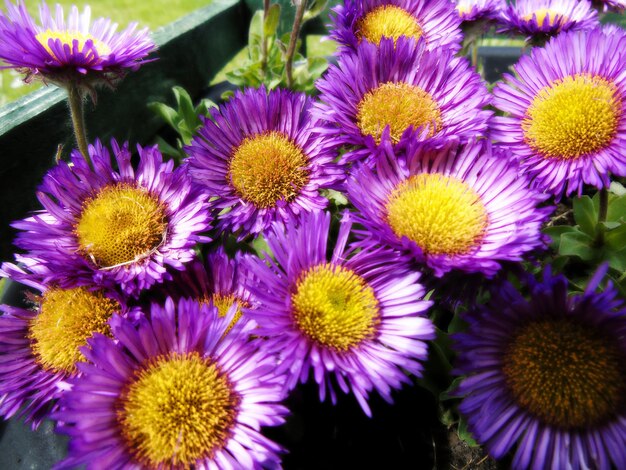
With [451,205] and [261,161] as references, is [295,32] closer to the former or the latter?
[261,161]

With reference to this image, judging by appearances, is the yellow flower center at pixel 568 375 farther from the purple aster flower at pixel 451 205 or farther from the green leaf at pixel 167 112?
the green leaf at pixel 167 112

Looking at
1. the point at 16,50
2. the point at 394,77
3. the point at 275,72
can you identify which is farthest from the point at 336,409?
the point at 275,72

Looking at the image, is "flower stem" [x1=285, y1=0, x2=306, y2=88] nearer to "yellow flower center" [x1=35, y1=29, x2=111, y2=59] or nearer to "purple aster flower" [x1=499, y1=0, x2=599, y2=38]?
"yellow flower center" [x1=35, y1=29, x2=111, y2=59]

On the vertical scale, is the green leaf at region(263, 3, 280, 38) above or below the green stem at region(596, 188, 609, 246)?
above

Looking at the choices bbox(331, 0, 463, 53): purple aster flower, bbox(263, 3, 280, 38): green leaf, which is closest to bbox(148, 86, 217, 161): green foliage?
bbox(263, 3, 280, 38): green leaf

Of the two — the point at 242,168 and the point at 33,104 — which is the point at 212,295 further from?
the point at 33,104

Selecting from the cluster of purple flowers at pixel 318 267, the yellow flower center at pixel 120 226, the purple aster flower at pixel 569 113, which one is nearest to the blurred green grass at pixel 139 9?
the cluster of purple flowers at pixel 318 267
